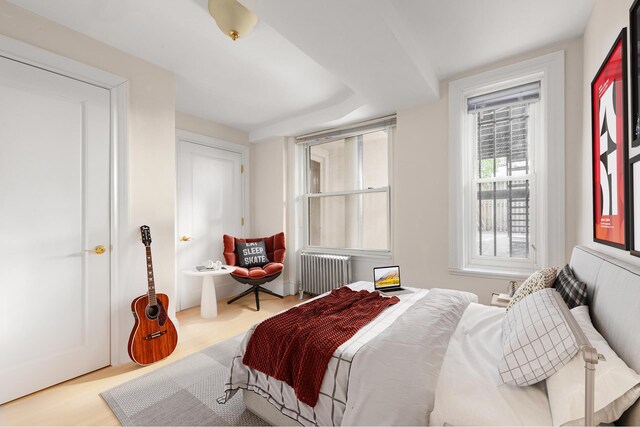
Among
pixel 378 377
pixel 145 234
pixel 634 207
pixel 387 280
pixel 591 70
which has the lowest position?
pixel 378 377

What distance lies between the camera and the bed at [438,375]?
980 mm

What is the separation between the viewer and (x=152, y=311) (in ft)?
7.90

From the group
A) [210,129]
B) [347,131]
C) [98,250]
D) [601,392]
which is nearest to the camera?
[601,392]

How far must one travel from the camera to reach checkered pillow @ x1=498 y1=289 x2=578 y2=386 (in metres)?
0.97

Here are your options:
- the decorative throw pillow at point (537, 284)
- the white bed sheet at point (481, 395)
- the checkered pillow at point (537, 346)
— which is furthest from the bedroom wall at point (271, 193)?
the checkered pillow at point (537, 346)

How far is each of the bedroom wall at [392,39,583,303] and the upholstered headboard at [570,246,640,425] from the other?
1.42 m

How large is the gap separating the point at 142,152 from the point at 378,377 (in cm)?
256

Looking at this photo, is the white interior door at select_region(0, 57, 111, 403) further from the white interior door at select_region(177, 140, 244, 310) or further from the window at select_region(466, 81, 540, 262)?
the window at select_region(466, 81, 540, 262)

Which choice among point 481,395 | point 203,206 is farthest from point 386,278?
point 203,206

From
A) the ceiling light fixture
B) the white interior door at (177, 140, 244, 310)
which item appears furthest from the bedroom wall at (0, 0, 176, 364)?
the white interior door at (177, 140, 244, 310)

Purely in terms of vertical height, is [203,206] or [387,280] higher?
[203,206]

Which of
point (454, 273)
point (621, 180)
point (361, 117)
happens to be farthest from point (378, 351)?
point (361, 117)

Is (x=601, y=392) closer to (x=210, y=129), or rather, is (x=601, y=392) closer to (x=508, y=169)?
(x=508, y=169)

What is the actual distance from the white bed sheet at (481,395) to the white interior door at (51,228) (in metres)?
2.55
